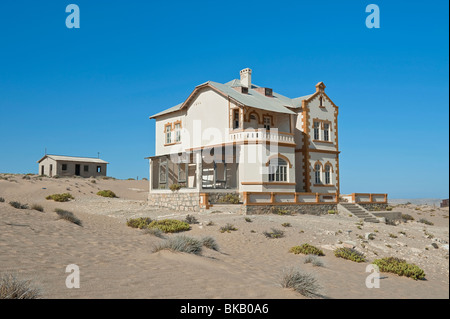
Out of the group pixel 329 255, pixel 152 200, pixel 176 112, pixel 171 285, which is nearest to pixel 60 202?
pixel 152 200

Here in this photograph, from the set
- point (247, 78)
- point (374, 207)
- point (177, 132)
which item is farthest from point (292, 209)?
point (247, 78)

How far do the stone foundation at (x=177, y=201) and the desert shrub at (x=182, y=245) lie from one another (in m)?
12.0

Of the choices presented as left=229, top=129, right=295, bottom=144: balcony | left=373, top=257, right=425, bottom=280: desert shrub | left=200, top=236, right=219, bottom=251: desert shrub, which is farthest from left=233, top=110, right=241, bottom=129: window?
left=373, top=257, right=425, bottom=280: desert shrub

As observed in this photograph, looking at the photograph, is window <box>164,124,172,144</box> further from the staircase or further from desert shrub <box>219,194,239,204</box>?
the staircase

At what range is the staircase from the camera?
2622 centimetres

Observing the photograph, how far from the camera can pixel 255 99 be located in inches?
1187

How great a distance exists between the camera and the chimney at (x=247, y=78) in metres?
33.8

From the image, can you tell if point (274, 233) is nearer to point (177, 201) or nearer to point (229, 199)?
point (229, 199)

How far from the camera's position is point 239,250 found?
47.0 feet

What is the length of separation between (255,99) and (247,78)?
4494 millimetres

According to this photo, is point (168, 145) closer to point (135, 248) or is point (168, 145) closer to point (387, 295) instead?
point (135, 248)

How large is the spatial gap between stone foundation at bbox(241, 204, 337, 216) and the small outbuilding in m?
40.6

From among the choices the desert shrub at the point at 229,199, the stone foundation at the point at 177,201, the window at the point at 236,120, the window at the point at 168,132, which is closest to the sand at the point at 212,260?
the stone foundation at the point at 177,201

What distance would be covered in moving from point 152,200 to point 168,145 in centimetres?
722
